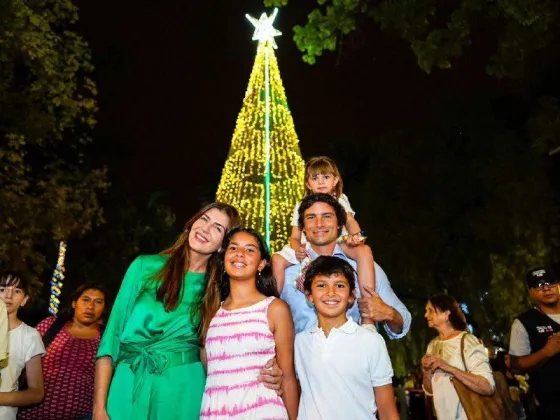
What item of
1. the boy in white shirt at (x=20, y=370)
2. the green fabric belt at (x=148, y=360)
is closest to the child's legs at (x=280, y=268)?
the green fabric belt at (x=148, y=360)

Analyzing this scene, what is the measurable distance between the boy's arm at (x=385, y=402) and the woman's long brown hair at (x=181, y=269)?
1.17m

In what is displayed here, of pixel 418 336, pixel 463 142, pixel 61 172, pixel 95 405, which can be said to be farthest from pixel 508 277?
pixel 95 405

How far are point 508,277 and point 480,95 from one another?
301 inches

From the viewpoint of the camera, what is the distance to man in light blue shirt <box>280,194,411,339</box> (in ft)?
14.8

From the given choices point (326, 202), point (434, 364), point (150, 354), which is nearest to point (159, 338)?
point (150, 354)

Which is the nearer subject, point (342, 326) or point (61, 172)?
point (342, 326)

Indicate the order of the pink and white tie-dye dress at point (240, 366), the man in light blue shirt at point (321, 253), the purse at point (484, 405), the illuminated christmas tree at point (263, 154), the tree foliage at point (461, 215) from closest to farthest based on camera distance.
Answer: the pink and white tie-dye dress at point (240, 366), the man in light blue shirt at point (321, 253), the purse at point (484, 405), the illuminated christmas tree at point (263, 154), the tree foliage at point (461, 215)

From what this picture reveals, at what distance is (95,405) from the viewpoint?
378 centimetres

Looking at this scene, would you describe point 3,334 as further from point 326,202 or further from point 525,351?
point 525,351

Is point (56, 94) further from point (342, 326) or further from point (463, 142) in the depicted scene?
point (463, 142)

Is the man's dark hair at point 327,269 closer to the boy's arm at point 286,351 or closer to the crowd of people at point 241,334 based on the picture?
the crowd of people at point 241,334

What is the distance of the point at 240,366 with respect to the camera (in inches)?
148

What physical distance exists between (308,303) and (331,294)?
49cm

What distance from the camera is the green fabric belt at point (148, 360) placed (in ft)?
12.6
